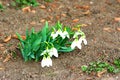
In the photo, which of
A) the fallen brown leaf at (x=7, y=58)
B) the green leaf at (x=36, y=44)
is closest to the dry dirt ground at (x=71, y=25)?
the fallen brown leaf at (x=7, y=58)

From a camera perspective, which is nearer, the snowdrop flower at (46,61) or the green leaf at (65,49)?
the snowdrop flower at (46,61)

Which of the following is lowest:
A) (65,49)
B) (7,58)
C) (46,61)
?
(7,58)

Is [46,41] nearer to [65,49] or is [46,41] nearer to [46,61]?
[65,49]

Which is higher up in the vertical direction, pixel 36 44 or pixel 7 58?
pixel 36 44

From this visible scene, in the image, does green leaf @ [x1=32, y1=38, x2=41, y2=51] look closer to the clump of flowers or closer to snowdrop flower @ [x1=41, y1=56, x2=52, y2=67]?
the clump of flowers

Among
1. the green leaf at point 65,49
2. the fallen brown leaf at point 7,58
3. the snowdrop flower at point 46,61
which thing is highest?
the snowdrop flower at point 46,61

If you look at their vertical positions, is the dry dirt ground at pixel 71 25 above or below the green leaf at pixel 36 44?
below

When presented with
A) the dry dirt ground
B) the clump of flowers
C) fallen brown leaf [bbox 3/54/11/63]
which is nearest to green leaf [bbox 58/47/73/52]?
the clump of flowers

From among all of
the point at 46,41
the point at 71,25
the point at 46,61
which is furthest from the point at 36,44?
the point at 71,25

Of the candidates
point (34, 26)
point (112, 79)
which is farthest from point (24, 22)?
point (112, 79)

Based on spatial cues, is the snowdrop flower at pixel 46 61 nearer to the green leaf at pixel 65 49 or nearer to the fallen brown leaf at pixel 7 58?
the green leaf at pixel 65 49
